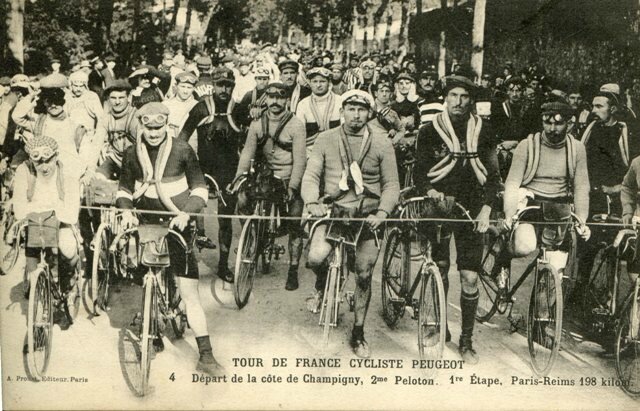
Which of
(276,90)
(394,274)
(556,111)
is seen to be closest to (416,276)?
(394,274)

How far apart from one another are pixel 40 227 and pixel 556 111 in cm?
377

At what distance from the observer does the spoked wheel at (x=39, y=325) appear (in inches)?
186

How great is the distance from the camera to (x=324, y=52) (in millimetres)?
4750

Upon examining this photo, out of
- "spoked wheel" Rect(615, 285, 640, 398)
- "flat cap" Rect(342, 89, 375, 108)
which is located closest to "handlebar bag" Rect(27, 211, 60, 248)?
"flat cap" Rect(342, 89, 375, 108)

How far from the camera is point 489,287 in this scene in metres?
4.79

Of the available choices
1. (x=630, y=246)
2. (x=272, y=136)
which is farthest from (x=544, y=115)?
(x=272, y=136)

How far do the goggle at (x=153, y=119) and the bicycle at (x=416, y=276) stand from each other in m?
1.79

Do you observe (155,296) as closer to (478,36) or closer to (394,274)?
(394,274)

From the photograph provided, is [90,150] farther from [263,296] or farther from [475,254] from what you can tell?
[475,254]

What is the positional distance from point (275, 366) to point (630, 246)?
2662 mm

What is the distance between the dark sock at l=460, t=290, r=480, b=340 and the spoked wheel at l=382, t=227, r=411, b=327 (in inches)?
17.1

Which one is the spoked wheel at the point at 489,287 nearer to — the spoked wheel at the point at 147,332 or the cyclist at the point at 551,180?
the cyclist at the point at 551,180

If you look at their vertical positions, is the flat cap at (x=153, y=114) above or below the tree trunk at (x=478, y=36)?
below

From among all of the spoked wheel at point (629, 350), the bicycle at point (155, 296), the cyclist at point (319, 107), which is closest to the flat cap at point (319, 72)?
the cyclist at point (319, 107)
